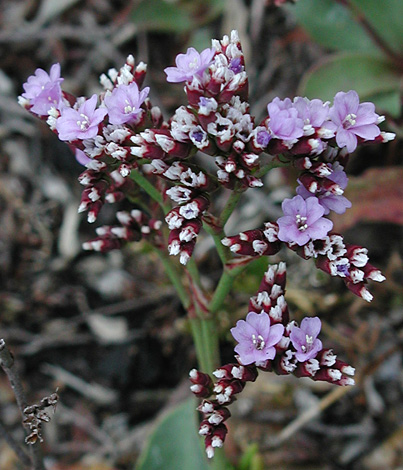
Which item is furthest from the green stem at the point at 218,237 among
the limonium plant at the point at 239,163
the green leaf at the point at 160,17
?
the green leaf at the point at 160,17

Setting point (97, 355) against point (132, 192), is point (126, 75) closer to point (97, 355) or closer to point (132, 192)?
point (132, 192)

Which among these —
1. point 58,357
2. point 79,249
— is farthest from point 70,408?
point 79,249

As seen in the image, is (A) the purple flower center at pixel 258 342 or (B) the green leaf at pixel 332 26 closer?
(A) the purple flower center at pixel 258 342

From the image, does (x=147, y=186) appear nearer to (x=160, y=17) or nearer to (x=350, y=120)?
(x=350, y=120)

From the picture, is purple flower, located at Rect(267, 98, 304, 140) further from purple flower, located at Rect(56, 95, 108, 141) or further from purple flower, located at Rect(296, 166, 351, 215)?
purple flower, located at Rect(56, 95, 108, 141)

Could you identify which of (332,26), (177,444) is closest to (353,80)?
(332,26)

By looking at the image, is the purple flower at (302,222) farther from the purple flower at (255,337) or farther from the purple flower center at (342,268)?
the purple flower at (255,337)
